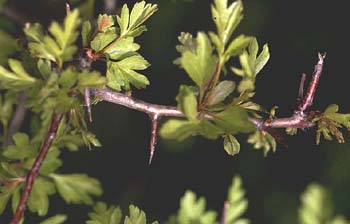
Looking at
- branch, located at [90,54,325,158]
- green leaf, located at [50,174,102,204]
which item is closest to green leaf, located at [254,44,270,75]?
branch, located at [90,54,325,158]

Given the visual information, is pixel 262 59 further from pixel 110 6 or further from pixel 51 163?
pixel 110 6

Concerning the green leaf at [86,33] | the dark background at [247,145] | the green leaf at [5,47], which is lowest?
the dark background at [247,145]

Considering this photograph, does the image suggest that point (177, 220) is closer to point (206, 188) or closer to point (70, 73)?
point (70, 73)

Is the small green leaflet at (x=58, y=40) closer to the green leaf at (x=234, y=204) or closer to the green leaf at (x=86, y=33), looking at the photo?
the green leaf at (x=86, y=33)

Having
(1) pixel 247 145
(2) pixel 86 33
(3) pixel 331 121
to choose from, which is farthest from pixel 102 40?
(1) pixel 247 145

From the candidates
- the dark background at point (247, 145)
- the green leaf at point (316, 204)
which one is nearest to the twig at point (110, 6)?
the dark background at point (247, 145)

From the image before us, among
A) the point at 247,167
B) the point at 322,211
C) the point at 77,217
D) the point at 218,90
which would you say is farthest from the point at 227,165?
the point at 322,211

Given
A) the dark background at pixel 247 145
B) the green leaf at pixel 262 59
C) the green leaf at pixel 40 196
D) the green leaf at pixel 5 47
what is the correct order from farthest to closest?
the dark background at pixel 247 145
the green leaf at pixel 5 47
the green leaf at pixel 40 196
the green leaf at pixel 262 59

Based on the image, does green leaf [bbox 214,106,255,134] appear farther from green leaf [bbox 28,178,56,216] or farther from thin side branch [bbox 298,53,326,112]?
green leaf [bbox 28,178,56,216]
